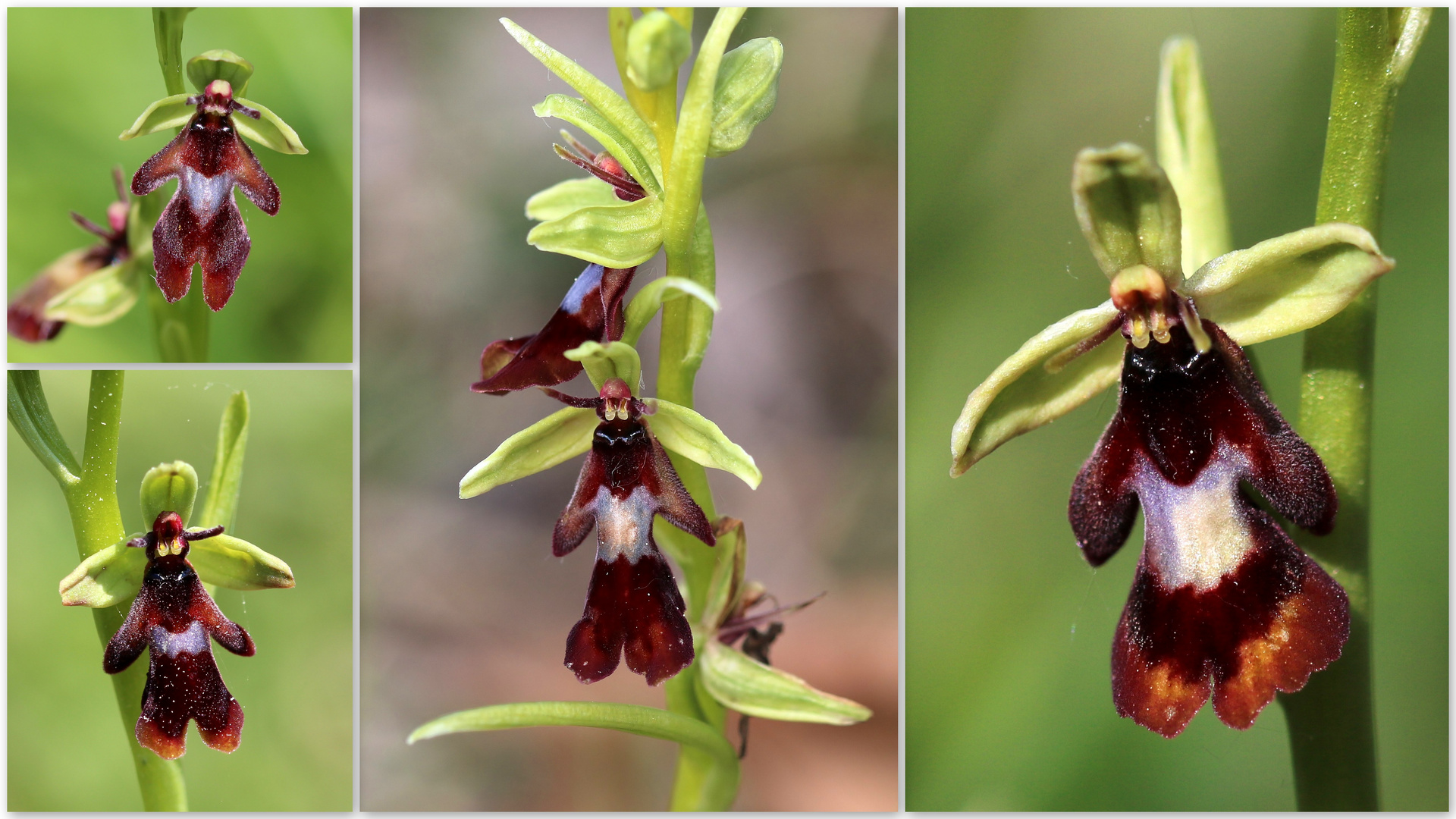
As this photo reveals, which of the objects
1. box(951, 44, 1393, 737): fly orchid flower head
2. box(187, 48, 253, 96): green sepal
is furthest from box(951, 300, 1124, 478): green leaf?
box(187, 48, 253, 96): green sepal

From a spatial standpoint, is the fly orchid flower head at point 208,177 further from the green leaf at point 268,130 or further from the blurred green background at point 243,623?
the blurred green background at point 243,623

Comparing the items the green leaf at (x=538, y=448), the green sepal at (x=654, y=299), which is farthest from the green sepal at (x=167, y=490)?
the green sepal at (x=654, y=299)

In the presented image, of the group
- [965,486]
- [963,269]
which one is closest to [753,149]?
[963,269]

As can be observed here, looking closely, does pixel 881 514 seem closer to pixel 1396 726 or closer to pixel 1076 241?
pixel 1076 241

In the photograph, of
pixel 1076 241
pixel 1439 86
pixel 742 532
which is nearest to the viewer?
pixel 742 532

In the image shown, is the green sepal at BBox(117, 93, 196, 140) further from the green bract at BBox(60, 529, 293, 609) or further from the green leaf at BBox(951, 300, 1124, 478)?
the green leaf at BBox(951, 300, 1124, 478)

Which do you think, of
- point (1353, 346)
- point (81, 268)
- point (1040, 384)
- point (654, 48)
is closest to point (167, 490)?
point (81, 268)

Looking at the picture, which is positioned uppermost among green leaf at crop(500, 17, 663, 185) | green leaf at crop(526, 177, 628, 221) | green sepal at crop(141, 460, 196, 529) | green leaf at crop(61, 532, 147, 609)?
green leaf at crop(500, 17, 663, 185)
